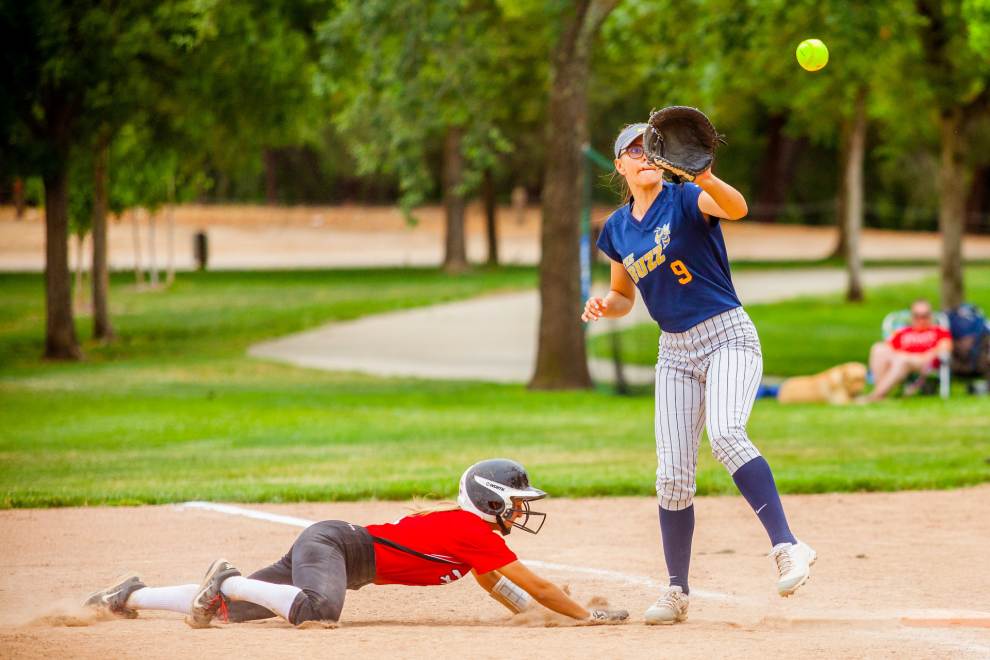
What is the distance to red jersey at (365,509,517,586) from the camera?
6145 mm

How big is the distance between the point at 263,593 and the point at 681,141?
2610 millimetres

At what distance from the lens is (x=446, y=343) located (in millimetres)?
24969

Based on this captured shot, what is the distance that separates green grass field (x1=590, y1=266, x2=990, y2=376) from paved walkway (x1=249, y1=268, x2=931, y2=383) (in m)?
0.69

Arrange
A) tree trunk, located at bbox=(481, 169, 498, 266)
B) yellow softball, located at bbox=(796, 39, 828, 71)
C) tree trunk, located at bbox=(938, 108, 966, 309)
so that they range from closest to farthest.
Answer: yellow softball, located at bbox=(796, 39, 828, 71) < tree trunk, located at bbox=(938, 108, 966, 309) < tree trunk, located at bbox=(481, 169, 498, 266)

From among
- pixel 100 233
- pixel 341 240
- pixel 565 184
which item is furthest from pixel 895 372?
pixel 341 240

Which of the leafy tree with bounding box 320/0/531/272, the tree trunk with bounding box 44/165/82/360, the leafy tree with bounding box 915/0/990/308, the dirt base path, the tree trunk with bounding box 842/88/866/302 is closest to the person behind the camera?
the leafy tree with bounding box 320/0/531/272

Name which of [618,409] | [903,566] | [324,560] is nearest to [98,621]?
[324,560]

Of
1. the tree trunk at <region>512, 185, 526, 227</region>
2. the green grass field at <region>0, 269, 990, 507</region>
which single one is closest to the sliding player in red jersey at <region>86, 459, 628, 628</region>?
the green grass field at <region>0, 269, 990, 507</region>

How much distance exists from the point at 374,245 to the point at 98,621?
49386 millimetres

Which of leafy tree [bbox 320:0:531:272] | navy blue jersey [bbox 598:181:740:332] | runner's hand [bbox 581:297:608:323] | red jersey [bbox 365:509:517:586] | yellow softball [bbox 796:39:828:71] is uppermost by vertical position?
leafy tree [bbox 320:0:531:272]

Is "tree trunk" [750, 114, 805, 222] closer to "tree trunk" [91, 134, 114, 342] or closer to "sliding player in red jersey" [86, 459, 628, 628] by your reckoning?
"tree trunk" [91, 134, 114, 342]

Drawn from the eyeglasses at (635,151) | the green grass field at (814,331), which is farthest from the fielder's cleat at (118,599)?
the green grass field at (814,331)

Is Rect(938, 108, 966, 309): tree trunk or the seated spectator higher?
Rect(938, 108, 966, 309): tree trunk

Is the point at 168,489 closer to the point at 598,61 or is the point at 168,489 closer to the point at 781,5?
the point at 781,5
